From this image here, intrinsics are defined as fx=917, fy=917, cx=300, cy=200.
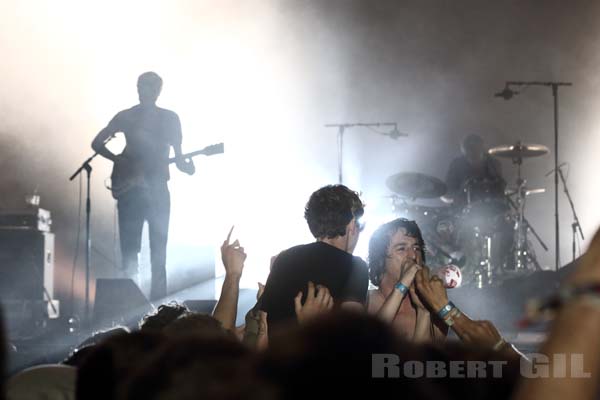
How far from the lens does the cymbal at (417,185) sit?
9906 millimetres

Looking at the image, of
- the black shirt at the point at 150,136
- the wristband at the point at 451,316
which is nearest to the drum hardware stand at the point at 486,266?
the black shirt at the point at 150,136

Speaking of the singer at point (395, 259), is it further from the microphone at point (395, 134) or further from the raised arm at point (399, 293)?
the microphone at point (395, 134)

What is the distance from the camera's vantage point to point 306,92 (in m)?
11.6

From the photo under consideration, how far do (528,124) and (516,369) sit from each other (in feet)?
35.8

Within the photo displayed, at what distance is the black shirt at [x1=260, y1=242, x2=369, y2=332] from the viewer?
11.5 ft

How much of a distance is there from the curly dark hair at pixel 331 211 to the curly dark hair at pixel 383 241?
0.27m

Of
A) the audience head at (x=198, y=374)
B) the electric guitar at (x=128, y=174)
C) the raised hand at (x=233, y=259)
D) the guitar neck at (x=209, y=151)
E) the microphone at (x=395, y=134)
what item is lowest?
the raised hand at (x=233, y=259)

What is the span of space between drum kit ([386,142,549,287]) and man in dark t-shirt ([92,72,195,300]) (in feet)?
9.55

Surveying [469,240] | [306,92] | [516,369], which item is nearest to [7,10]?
[306,92]

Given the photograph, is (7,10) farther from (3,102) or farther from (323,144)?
(323,144)

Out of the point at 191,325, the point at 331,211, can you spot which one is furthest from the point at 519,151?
the point at 191,325

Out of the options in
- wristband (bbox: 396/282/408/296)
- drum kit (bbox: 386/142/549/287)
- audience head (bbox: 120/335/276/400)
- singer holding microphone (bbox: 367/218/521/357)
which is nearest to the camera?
audience head (bbox: 120/335/276/400)

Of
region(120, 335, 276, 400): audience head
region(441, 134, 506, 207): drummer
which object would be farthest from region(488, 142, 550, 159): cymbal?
region(120, 335, 276, 400): audience head

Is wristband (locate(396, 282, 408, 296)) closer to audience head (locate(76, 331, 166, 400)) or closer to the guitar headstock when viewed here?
audience head (locate(76, 331, 166, 400))
